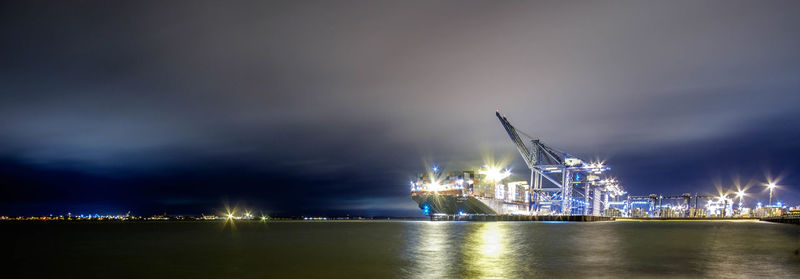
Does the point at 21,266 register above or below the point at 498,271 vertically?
below

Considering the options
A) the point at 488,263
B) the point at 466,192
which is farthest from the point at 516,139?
the point at 488,263

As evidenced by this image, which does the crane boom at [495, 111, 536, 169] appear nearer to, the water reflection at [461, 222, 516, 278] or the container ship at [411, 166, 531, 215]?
the container ship at [411, 166, 531, 215]

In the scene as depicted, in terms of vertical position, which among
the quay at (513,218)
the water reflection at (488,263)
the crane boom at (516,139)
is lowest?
the quay at (513,218)

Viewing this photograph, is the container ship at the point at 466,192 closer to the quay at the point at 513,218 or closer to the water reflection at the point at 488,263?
the quay at the point at 513,218

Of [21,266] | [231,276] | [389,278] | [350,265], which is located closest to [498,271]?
[389,278]

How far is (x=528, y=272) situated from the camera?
2545 cm

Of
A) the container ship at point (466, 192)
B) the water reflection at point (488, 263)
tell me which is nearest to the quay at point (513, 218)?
the container ship at point (466, 192)

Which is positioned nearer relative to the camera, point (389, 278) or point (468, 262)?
point (389, 278)

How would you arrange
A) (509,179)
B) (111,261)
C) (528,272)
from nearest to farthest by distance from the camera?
1. (528,272)
2. (111,261)
3. (509,179)

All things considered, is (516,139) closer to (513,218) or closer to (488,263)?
(513,218)

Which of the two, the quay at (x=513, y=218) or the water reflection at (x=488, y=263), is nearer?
the water reflection at (x=488, y=263)

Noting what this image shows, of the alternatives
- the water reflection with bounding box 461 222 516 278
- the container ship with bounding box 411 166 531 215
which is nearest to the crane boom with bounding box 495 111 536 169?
the container ship with bounding box 411 166 531 215

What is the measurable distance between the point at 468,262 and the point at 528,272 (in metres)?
5.24

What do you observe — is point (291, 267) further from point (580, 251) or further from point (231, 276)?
point (580, 251)
